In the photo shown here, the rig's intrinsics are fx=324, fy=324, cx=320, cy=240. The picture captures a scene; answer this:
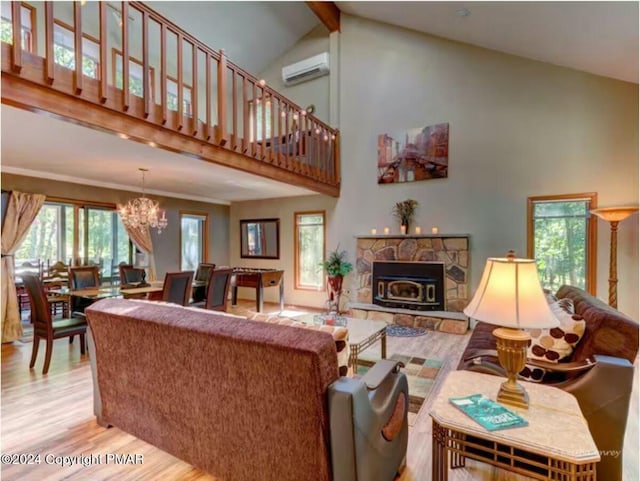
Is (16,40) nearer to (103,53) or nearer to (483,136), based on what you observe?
(103,53)

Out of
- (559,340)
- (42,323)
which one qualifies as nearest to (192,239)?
(42,323)

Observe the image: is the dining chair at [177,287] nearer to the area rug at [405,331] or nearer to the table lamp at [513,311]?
the area rug at [405,331]

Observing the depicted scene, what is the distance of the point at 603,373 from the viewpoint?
1.68 m

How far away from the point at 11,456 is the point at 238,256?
19.2 feet

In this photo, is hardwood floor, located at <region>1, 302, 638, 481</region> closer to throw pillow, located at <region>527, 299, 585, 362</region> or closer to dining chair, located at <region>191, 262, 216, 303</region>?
throw pillow, located at <region>527, 299, 585, 362</region>

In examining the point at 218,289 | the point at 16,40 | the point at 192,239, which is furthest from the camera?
the point at 192,239

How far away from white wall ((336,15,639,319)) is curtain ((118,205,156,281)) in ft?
11.5

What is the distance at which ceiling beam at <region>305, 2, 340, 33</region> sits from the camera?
5699 mm

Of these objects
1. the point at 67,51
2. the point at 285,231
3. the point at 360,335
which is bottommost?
the point at 360,335

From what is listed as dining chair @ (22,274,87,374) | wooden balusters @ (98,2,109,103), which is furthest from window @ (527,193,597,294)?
dining chair @ (22,274,87,374)

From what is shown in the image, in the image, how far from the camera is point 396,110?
229 inches

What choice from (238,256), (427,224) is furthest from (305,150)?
(238,256)

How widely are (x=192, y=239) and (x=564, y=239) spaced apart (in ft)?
23.0

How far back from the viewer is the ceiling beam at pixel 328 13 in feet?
18.7
